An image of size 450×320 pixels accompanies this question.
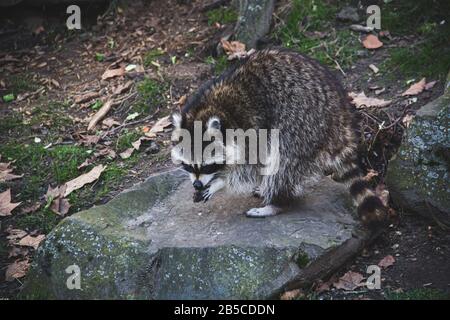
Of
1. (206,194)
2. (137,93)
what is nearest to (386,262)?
(206,194)

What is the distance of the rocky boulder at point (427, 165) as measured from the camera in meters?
3.56

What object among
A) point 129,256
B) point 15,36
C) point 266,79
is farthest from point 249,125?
point 15,36

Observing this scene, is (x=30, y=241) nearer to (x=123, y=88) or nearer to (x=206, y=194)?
(x=206, y=194)

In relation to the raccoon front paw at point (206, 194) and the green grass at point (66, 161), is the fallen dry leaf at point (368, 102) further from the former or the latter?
the green grass at point (66, 161)

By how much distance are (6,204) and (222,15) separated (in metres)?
2.65

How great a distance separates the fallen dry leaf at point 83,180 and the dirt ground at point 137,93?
4cm

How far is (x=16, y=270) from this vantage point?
3844 millimetres

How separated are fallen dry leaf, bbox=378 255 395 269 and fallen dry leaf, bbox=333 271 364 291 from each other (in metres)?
0.15

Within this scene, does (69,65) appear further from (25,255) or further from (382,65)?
(382,65)

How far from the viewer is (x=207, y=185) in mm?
3600

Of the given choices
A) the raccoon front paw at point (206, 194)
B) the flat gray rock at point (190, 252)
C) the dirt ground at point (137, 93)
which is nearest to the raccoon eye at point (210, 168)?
the raccoon front paw at point (206, 194)

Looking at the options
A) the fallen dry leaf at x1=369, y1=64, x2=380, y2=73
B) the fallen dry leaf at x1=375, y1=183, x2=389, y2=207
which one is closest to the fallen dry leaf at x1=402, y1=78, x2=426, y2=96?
the fallen dry leaf at x1=369, y1=64, x2=380, y2=73

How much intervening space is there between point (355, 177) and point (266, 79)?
751 millimetres

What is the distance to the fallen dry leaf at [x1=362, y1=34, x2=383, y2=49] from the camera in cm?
512
